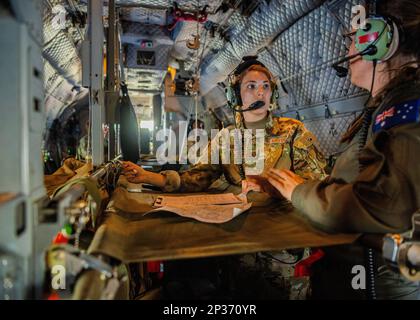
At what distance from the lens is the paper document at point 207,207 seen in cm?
142

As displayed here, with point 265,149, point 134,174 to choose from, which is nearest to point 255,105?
point 265,149

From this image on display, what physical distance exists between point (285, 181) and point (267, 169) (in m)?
0.77

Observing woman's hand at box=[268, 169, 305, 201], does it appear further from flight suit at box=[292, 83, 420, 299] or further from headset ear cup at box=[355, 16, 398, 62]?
headset ear cup at box=[355, 16, 398, 62]

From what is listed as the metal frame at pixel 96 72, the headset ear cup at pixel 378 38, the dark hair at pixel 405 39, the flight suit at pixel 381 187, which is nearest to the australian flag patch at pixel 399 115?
the flight suit at pixel 381 187

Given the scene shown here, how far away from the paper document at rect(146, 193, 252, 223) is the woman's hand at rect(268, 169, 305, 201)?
0.19 metres

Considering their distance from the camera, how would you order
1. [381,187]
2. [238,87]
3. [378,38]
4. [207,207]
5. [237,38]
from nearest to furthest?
1. [381,187]
2. [378,38]
3. [207,207]
4. [238,87]
5. [237,38]

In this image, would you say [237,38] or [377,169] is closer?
[377,169]

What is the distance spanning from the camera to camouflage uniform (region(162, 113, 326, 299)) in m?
2.04

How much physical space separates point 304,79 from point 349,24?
969 millimetres

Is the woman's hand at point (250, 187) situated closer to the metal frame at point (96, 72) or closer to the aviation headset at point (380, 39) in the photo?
the aviation headset at point (380, 39)

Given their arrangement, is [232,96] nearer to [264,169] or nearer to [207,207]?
[264,169]

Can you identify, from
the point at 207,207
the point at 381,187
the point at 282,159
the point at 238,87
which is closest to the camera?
the point at 381,187

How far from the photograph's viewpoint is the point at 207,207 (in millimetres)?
1637

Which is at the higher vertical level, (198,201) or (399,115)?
(399,115)
